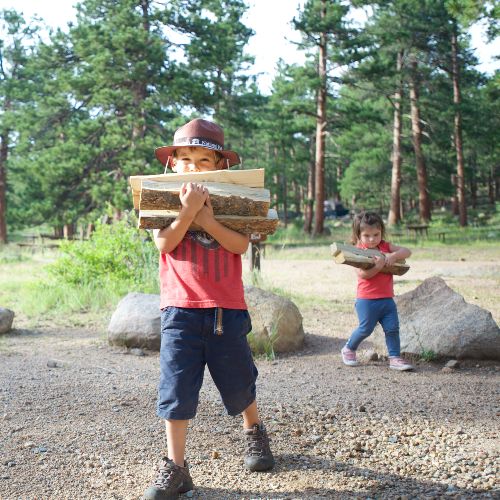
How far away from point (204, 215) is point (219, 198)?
3.8 inches

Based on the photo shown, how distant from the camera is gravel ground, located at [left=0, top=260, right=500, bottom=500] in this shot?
2.85m

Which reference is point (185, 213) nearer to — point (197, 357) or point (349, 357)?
point (197, 357)

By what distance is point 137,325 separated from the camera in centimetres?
581

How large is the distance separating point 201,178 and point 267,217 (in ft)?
1.14

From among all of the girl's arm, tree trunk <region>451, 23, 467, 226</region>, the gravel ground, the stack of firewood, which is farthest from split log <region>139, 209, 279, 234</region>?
tree trunk <region>451, 23, 467, 226</region>

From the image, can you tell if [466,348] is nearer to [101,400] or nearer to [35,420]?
[101,400]

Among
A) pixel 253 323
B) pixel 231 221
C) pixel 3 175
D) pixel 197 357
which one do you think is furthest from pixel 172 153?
pixel 3 175

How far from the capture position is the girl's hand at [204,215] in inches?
109

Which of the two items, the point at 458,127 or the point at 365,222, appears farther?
the point at 458,127

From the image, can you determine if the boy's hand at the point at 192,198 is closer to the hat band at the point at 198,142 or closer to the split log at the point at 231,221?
the split log at the point at 231,221

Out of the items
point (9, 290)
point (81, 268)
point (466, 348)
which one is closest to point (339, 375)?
point (466, 348)

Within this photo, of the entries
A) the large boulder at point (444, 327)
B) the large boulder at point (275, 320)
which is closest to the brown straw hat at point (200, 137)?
the large boulder at point (275, 320)

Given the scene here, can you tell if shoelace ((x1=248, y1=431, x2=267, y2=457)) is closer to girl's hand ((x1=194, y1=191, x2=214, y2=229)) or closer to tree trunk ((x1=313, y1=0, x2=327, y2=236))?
girl's hand ((x1=194, y1=191, x2=214, y2=229))

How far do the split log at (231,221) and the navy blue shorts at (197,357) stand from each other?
354mm
